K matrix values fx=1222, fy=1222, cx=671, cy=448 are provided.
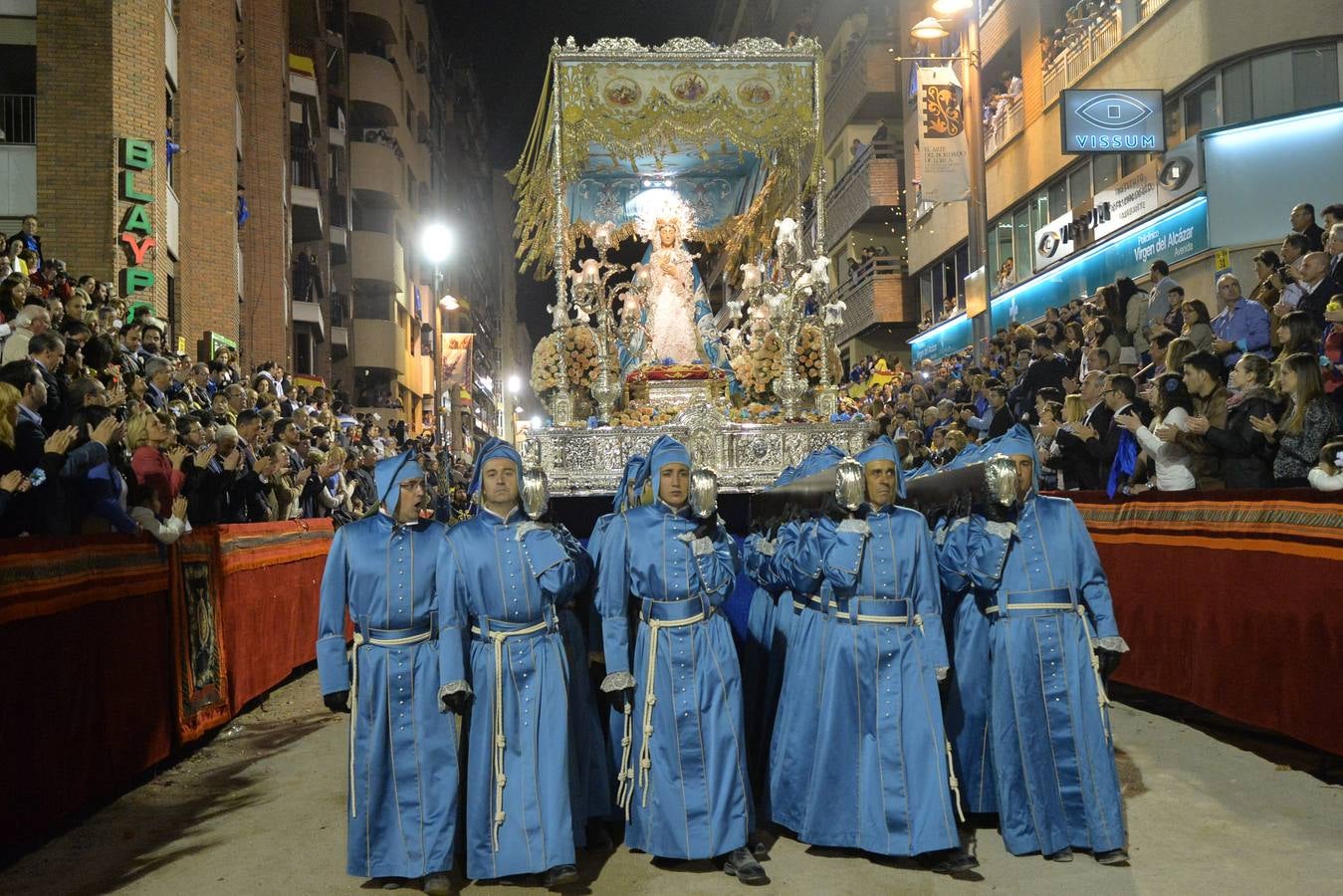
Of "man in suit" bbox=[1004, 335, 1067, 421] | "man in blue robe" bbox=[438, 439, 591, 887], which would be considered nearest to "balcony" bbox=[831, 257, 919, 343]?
"man in suit" bbox=[1004, 335, 1067, 421]

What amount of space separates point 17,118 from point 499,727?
58.4ft

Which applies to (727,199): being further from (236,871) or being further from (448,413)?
(448,413)

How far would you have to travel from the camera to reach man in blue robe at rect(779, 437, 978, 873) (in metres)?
5.89

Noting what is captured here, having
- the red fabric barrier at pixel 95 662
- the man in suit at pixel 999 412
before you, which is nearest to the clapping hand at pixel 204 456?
the red fabric barrier at pixel 95 662

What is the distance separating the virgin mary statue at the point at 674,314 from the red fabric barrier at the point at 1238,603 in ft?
14.5

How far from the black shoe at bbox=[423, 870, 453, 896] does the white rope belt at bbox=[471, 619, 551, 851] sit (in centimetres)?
26

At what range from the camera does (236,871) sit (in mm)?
5938

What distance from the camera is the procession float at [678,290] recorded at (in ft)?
35.8

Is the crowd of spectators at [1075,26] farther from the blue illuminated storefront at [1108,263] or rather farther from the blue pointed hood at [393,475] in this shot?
the blue pointed hood at [393,475]

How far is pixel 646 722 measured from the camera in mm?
6008

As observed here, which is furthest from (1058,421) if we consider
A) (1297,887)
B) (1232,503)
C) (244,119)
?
(244,119)

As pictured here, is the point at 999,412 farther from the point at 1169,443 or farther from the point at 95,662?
the point at 95,662

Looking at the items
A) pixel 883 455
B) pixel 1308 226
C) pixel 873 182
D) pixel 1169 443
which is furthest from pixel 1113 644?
pixel 873 182

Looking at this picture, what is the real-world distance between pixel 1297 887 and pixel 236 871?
4.87 metres
